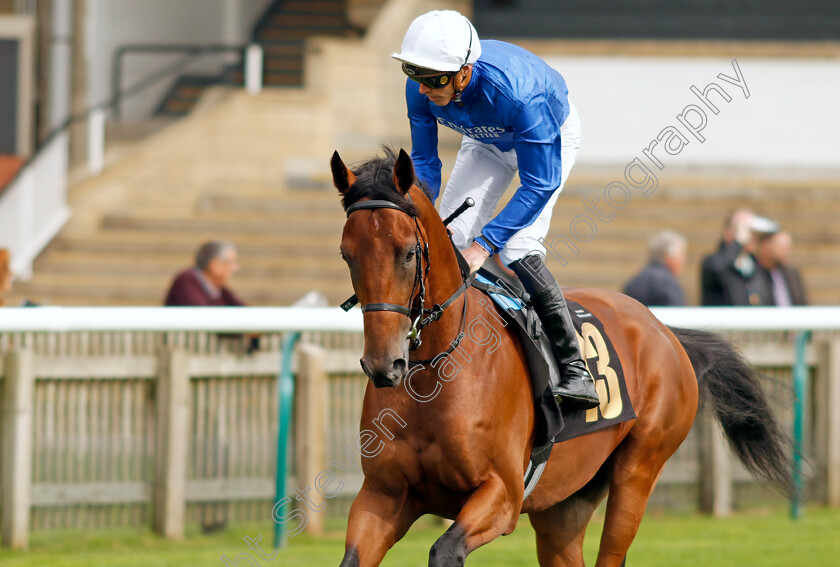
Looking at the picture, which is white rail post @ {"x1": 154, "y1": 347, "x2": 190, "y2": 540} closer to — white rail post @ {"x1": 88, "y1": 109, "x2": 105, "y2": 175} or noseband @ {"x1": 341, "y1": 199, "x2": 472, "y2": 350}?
noseband @ {"x1": 341, "y1": 199, "x2": 472, "y2": 350}

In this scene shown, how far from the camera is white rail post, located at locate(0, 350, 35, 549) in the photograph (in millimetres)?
5352

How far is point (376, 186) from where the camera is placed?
3.34 metres

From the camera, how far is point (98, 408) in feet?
18.7

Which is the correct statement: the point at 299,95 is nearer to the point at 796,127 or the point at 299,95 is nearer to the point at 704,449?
the point at 796,127

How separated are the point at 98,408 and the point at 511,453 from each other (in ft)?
9.04

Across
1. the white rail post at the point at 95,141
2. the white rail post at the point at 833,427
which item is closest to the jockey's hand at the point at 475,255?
the white rail post at the point at 833,427

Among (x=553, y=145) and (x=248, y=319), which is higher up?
(x=553, y=145)

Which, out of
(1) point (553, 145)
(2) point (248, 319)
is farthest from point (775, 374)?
(1) point (553, 145)

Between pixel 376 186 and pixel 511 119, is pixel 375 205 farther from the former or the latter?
pixel 511 119

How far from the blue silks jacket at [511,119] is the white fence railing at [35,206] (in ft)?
26.5

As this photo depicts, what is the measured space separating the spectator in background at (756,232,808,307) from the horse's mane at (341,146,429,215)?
5076mm

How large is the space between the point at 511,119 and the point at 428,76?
12.8 inches

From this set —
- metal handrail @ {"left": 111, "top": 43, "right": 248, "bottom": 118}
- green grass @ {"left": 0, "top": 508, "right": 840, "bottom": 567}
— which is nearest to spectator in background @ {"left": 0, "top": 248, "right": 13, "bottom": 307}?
green grass @ {"left": 0, "top": 508, "right": 840, "bottom": 567}

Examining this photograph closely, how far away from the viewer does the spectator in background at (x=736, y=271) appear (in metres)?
7.60
